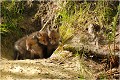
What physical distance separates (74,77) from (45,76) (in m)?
0.31

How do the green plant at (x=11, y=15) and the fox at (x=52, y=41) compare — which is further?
the green plant at (x=11, y=15)

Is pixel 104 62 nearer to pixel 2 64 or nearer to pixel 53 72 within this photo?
pixel 53 72

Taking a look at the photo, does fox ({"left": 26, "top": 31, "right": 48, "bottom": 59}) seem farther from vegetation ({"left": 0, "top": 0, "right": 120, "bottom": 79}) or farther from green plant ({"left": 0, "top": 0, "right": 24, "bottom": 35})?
green plant ({"left": 0, "top": 0, "right": 24, "bottom": 35})

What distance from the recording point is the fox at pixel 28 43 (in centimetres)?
452

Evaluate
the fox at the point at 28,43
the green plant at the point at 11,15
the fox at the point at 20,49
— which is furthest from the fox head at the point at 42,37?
the green plant at the point at 11,15

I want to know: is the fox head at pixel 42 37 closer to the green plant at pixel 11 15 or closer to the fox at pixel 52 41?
the fox at pixel 52 41

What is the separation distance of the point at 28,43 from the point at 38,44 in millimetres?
160

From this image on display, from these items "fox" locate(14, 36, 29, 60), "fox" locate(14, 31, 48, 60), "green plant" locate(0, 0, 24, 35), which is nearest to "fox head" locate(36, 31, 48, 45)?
"fox" locate(14, 31, 48, 60)

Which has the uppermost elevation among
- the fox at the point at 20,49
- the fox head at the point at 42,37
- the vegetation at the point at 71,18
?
the vegetation at the point at 71,18

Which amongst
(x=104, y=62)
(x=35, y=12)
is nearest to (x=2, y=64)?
(x=104, y=62)

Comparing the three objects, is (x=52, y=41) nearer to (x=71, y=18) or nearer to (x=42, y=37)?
(x=42, y=37)

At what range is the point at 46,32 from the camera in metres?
4.63

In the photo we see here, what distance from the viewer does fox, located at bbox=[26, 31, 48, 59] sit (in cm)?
Answer: 452

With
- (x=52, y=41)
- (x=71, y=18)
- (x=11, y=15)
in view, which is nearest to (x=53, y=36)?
(x=52, y=41)
